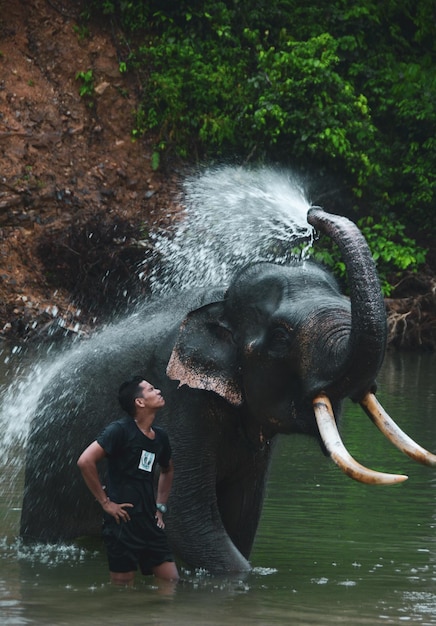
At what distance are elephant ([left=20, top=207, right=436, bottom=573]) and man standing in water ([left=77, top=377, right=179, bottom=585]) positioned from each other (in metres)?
0.54

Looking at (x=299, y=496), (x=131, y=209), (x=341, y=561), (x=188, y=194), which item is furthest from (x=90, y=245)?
(x=341, y=561)

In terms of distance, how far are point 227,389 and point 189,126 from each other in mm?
16797

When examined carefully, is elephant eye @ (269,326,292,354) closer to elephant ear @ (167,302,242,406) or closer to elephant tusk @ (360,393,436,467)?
elephant ear @ (167,302,242,406)

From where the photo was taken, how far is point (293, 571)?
709cm

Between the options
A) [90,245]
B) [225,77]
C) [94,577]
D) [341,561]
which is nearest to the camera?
[94,577]

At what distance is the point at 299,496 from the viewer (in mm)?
9438

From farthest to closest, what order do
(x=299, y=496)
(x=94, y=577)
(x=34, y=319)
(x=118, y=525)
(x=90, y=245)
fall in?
(x=90, y=245) → (x=34, y=319) → (x=299, y=496) → (x=94, y=577) → (x=118, y=525)

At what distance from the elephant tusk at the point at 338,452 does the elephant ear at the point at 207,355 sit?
2.11ft

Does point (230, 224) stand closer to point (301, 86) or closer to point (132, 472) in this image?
point (301, 86)

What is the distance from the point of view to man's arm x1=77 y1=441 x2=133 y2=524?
6.00 meters

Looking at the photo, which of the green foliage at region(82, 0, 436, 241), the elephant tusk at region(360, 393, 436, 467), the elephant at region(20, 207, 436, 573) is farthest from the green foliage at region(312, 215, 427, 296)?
the elephant tusk at region(360, 393, 436, 467)

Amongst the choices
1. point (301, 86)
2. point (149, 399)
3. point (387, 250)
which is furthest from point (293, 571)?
point (301, 86)

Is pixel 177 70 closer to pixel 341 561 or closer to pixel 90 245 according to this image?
pixel 90 245

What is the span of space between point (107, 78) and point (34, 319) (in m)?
5.53
